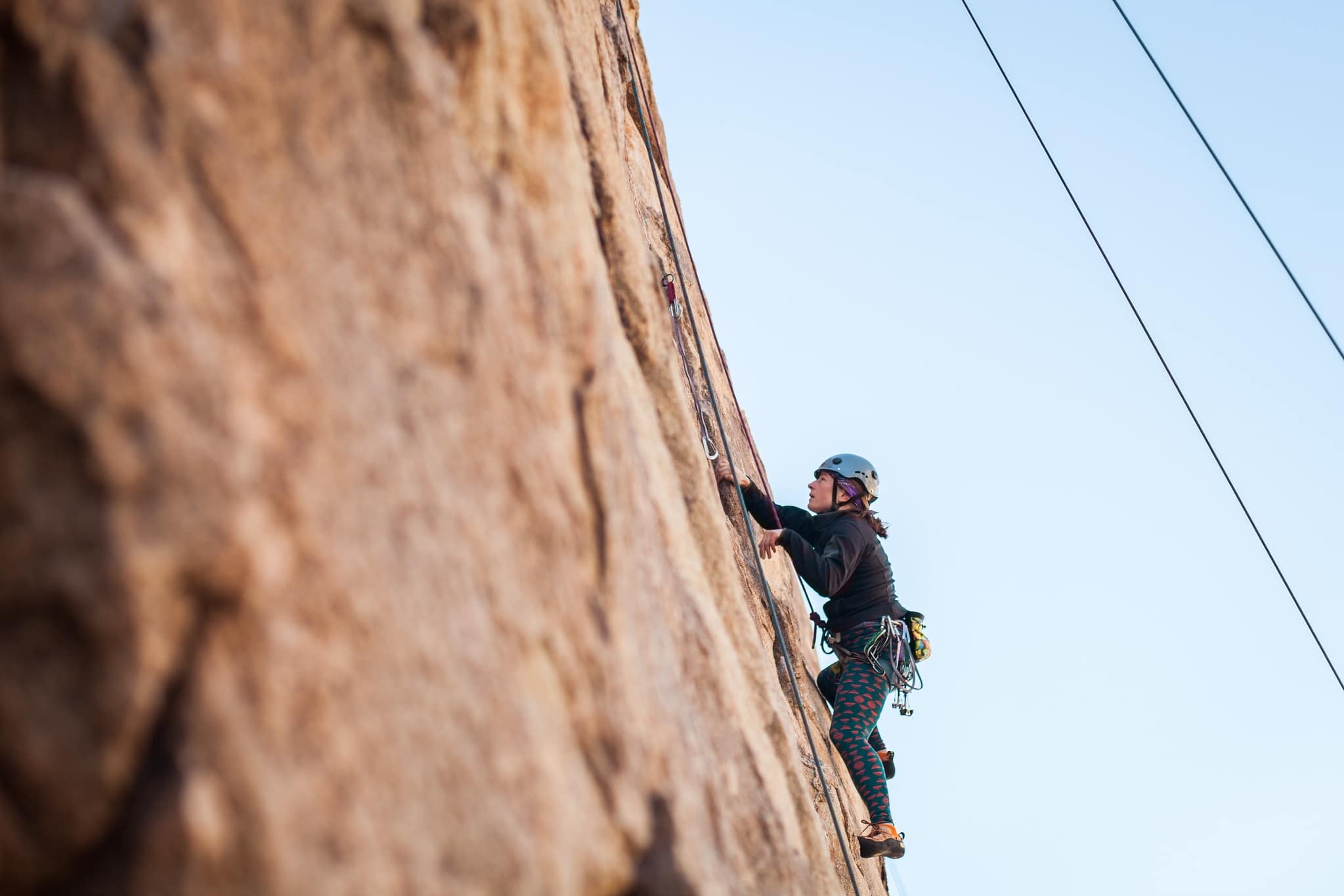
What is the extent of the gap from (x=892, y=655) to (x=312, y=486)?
487 cm

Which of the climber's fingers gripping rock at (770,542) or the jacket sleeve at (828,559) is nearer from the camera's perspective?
the jacket sleeve at (828,559)

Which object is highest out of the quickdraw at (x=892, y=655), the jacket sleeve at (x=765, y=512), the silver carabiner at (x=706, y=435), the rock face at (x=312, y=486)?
the silver carabiner at (x=706, y=435)

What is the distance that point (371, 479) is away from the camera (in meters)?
2.19

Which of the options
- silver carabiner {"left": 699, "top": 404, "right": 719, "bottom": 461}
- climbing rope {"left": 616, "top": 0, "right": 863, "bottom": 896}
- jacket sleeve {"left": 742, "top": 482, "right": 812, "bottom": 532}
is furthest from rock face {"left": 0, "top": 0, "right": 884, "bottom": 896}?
jacket sleeve {"left": 742, "top": 482, "right": 812, "bottom": 532}

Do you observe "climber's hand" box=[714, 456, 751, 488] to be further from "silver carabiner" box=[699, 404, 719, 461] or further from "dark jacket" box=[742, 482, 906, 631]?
"dark jacket" box=[742, 482, 906, 631]

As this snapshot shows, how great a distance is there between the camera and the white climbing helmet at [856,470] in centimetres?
689

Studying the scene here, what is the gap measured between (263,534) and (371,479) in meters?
0.28

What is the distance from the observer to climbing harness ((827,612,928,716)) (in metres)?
6.29

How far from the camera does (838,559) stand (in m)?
6.22

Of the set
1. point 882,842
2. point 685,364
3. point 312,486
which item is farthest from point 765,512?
point 312,486

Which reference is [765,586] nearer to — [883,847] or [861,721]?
[861,721]

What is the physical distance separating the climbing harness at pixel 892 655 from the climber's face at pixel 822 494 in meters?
0.89

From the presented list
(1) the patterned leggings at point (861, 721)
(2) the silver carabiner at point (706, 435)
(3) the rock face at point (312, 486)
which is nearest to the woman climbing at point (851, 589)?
(1) the patterned leggings at point (861, 721)

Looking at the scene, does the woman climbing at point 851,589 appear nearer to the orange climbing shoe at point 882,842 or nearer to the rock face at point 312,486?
the orange climbing shoe at point 882,842
